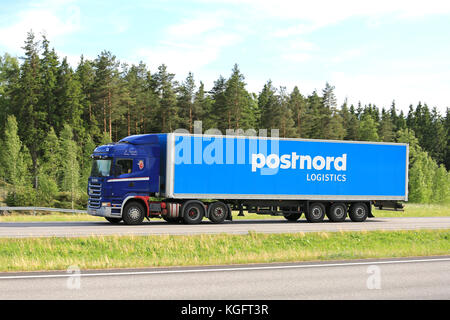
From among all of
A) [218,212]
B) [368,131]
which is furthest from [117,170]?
[368,131]

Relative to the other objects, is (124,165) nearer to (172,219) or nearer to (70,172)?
(172,219)

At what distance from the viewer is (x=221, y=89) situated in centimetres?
8662

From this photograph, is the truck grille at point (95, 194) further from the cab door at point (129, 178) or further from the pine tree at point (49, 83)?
the pine tree at point (49, 83)

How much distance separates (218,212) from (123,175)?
4.52m

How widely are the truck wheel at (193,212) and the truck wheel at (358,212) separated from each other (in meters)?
7.75

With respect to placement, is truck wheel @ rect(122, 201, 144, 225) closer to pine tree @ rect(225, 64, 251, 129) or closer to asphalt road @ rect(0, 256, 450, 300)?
asphalt road @ rect(0, 256, 450, 300)

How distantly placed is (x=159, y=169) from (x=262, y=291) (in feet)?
51.4

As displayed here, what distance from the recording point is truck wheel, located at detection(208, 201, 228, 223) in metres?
25.7

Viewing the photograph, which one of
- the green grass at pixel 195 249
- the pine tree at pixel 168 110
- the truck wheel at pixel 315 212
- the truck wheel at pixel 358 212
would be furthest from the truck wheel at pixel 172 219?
the pine tree at pixel 168 110

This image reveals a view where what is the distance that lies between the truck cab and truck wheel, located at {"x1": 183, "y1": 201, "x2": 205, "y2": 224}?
4.93 feet

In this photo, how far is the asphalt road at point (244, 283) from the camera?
9422 mm

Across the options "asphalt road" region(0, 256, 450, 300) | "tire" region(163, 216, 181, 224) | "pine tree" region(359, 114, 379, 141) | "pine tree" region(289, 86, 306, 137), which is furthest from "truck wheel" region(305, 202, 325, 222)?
"pine tree" region(359, 114, 379, 141)
